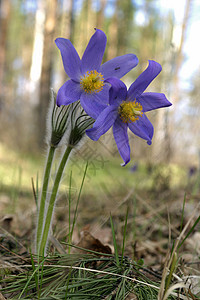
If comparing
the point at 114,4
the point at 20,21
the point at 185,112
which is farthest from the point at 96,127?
the point at 20,21

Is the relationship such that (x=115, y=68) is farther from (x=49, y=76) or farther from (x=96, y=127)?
(x=49, y=76)

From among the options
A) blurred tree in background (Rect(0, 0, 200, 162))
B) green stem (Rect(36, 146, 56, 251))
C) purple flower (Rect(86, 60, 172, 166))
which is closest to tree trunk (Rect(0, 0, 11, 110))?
blurred tree in background (Rect(0, 0, 200, 162))

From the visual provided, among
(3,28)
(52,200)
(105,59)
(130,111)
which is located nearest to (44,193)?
(52,200)

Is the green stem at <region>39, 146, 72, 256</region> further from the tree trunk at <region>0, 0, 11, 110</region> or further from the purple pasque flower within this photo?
the tree trunk at <region>0, 0, 11, 110</region>

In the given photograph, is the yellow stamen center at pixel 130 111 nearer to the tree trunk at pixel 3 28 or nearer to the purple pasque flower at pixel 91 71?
the purple pasque flower at pixel 91 71

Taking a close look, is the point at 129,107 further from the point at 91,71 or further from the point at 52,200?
the point at 52,200
